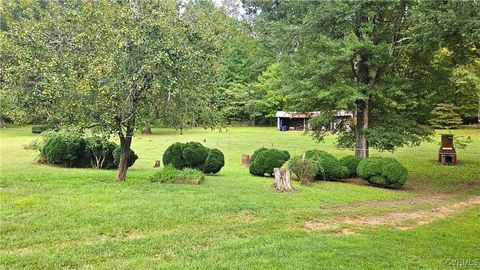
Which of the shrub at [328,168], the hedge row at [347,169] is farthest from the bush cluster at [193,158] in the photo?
the shrub at [328,168]

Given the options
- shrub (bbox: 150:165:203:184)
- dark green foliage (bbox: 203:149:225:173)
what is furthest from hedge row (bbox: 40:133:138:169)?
shrub (bbox: 150:165:203:184)

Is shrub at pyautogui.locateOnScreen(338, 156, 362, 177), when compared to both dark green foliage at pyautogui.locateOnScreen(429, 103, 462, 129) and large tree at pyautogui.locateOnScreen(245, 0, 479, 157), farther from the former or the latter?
dark green foliage at pyautogui.locateOnScreen(429, 103, 462, 129)

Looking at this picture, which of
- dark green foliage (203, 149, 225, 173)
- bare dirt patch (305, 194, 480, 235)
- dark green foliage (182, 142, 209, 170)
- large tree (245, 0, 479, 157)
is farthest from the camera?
large tree (245, 0, 479, 157)

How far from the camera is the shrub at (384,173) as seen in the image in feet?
38.8

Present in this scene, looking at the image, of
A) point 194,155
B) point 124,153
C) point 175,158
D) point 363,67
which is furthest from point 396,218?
point 363,67

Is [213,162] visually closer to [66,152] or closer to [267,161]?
[267,161]

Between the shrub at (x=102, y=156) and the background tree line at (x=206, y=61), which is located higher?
the background tree line at (x=206, y=61)

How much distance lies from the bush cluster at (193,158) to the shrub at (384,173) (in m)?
4.67

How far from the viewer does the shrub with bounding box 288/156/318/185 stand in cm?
1157

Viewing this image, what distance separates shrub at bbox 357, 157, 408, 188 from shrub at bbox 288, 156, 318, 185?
5.57ft

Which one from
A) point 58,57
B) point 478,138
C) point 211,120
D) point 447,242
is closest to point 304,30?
point 211,120

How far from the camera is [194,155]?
1229 centimetres

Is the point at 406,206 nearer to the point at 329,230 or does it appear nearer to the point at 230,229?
the point at 329,230

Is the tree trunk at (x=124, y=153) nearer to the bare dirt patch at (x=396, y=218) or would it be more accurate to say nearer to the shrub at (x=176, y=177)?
the shrub at (x=176, y=177)
